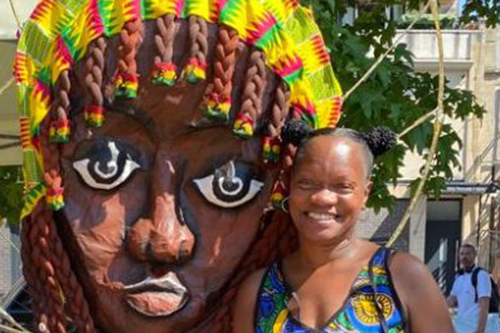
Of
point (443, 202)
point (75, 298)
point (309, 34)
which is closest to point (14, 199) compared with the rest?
point (75, 298)

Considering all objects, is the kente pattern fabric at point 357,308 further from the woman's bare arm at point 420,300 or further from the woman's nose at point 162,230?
the woman's nose at point 162,230

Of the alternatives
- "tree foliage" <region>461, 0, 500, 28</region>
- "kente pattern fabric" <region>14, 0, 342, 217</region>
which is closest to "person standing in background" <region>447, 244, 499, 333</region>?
"tree foliage" <region>461, 0, 500, 28</region>

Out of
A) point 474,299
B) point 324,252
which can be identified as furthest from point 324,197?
point 474,299

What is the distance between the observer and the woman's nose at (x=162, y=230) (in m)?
1.67

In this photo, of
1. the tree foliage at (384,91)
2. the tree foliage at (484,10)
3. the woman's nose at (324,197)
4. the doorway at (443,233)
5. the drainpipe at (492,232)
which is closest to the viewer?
the woman's nose at (324,197)

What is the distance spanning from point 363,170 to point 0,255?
30.8ft

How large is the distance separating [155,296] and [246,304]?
0.59 feet

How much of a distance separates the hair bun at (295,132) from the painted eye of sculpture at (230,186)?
113 millimetres

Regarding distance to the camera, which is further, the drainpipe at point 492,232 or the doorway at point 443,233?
the doorway at point 443,233

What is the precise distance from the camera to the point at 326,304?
1658mm

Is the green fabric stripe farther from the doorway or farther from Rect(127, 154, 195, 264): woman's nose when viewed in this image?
the doorway

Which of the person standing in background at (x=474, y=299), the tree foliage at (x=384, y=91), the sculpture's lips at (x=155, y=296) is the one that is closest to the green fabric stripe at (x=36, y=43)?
the sculpture's lips at (x=155, y=296)

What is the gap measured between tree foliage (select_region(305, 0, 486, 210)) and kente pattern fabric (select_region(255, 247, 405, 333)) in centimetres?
112

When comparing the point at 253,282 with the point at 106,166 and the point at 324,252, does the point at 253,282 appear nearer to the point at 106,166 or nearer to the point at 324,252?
the point at 324,252
